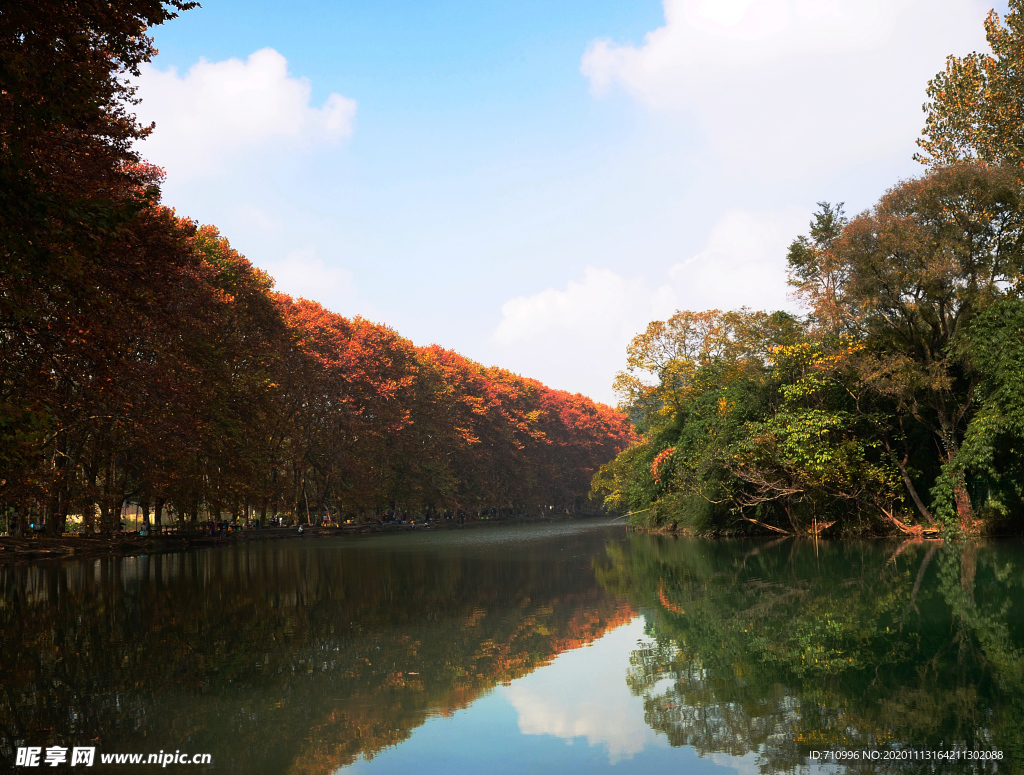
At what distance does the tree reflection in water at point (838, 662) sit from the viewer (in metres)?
6.41

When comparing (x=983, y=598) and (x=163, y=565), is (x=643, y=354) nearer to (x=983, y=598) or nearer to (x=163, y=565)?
(x=163, y=565)

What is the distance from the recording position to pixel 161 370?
1138 inches

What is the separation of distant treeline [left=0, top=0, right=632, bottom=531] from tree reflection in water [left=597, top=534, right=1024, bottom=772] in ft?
25.5

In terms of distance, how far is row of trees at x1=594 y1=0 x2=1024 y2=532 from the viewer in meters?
23.8

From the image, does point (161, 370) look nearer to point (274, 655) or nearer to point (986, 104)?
point (274, 655)

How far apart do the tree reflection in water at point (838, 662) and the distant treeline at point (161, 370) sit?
778 centimetres

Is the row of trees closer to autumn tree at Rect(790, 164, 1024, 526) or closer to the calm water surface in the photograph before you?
autumn tree at Rect(790, 164, 1024, 526)

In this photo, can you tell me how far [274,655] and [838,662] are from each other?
290 inches

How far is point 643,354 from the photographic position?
161 feet

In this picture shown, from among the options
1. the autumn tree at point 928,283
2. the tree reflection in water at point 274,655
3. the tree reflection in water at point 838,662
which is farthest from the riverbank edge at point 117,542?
the autumn tree at point 928,283

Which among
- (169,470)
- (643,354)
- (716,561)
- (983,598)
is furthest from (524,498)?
(983,598)

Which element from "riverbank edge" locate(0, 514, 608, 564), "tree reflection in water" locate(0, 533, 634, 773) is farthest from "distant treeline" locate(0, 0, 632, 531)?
"tree reflection in water" locate(0, 533, 634, 773)

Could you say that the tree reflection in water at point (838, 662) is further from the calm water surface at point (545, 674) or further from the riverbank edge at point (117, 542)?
→ the riverbank edge at point (117, 542)

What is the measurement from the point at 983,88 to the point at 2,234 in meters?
30.3
